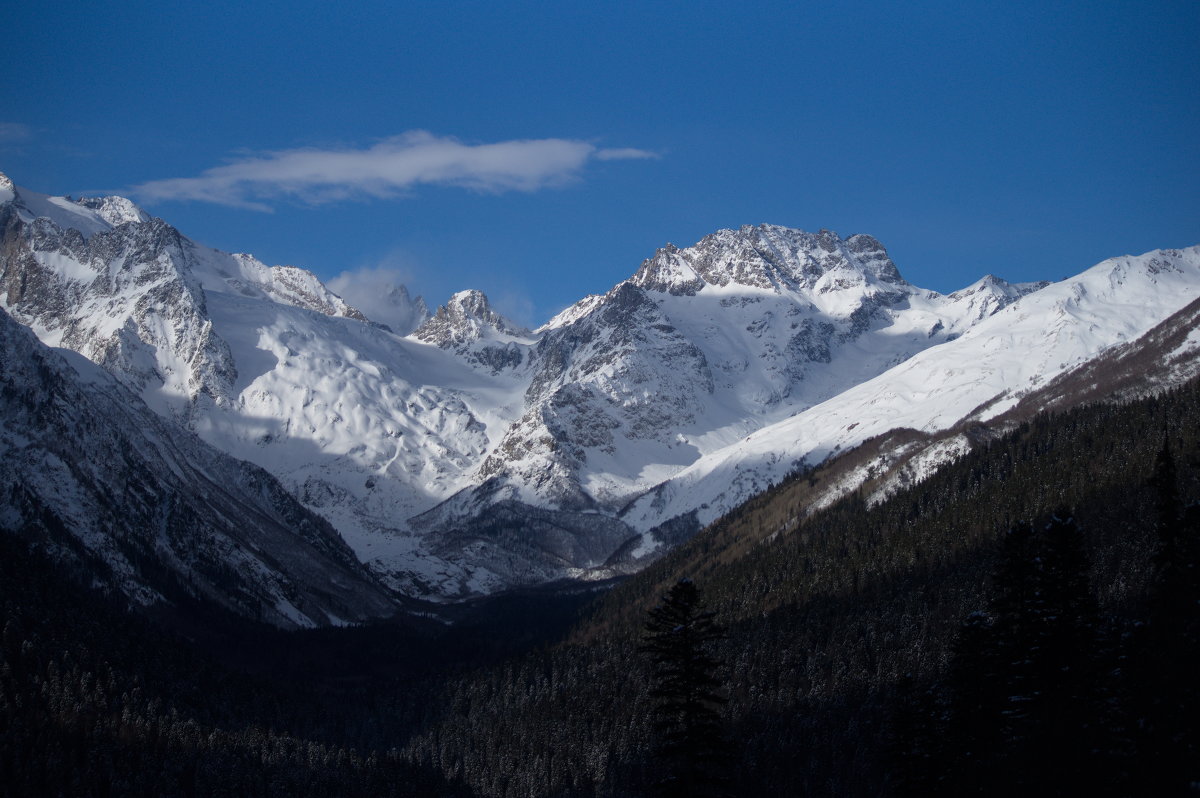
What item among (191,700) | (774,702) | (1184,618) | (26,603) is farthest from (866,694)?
(26,603)

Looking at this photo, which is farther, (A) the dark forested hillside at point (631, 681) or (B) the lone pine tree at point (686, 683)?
(A) the dark forested hillside at point (631, 681)

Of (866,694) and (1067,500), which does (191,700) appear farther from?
(1067,500)

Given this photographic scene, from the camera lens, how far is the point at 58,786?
125500mm

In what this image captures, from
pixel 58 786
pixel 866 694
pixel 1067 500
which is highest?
pixel 1067 500

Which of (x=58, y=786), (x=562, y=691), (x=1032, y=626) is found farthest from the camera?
(x=562, y=691)

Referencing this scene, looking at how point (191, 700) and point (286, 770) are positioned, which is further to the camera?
Result: point (191, 700)

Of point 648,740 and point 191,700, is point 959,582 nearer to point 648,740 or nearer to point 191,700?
point 648,740

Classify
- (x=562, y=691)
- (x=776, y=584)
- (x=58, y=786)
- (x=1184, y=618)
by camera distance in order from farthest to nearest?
(x=776, y=584)
(x=562, y=691)
(x=58, y=786)
(x=1184, y=618)

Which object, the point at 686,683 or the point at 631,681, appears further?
the point at 631,681

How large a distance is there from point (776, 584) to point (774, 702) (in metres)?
43.2

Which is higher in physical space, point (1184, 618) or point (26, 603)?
point (26, 603)

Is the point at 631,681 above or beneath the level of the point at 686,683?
above

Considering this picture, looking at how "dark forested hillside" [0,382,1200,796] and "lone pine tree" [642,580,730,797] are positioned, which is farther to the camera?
"dark forested hillside" [0,382,1200,796]

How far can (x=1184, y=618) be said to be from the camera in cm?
6800
